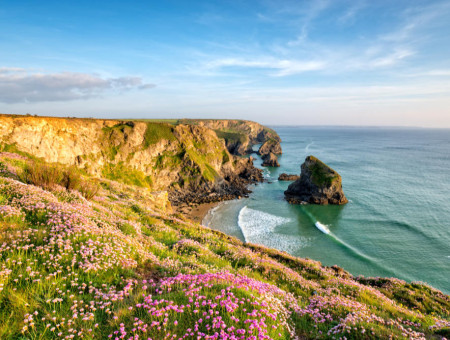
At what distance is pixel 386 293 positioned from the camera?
12.0 meters

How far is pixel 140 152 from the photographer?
8212 cm

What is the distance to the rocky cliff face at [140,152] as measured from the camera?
55.8 meters

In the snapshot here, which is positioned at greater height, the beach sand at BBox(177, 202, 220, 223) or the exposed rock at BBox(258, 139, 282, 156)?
the exposed rock at BBox(258, 139, 282, 156)

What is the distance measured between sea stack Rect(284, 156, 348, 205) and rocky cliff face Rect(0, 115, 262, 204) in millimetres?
18859

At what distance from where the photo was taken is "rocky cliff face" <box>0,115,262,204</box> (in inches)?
2195

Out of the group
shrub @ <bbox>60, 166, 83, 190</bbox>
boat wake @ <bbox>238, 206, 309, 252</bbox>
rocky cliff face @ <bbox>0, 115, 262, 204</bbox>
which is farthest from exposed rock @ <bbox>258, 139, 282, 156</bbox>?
shrub @ <bbox>60, 166, 83, 190</bbox>

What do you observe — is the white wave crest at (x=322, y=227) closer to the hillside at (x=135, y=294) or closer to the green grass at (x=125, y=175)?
the hillside at (x=135, y=294)

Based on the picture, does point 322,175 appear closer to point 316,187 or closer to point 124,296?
point 316,187

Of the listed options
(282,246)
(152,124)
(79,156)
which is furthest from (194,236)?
(152,124)

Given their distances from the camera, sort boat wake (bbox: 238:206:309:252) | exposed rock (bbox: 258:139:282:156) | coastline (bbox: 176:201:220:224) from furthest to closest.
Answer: exposed rock (bbox: 258:139:282:156), coastline (bbox: 176:201:220:224), boat wake (bbox: 238:206:309:252)

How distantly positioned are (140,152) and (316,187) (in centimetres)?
Result: 6353

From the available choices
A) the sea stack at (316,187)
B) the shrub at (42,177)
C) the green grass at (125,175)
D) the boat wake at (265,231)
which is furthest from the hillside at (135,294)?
the green grass at (125,175)

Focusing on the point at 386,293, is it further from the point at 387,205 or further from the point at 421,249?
the point at 387,205

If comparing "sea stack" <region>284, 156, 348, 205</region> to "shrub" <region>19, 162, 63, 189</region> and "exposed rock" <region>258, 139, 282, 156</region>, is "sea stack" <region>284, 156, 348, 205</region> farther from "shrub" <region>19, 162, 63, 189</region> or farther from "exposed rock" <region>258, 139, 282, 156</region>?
"exposed rock" <region>258, 139, 282, 156</region>
